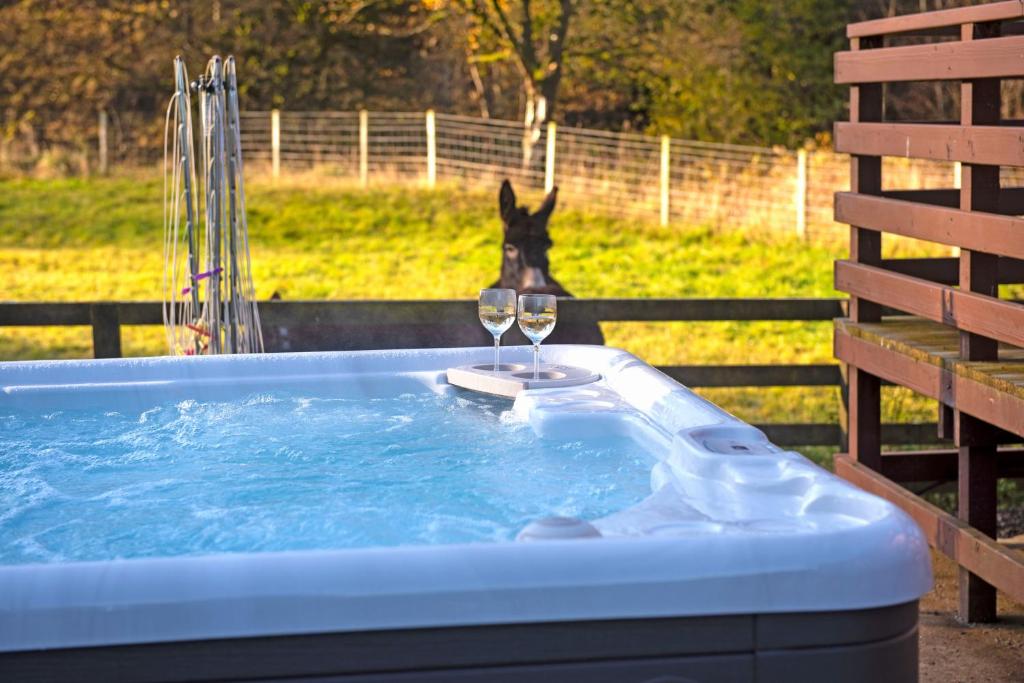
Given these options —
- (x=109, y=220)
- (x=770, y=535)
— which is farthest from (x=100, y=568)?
(x=109, y=220)

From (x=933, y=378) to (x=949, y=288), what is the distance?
0.24 m

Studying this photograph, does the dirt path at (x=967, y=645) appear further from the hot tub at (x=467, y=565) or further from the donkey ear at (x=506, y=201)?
the donkey ear at (x=506, y=201)

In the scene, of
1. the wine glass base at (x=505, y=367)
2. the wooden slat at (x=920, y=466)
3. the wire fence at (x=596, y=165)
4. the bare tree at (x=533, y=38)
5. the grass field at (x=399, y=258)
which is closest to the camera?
the wine glass base at (x=505, y=367)

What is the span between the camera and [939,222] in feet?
10.9

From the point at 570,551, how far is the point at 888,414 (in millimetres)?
4821

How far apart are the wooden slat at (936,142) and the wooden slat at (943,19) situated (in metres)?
0.26

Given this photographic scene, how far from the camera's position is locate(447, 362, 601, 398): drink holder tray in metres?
3.23

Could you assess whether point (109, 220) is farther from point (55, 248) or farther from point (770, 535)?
point (770, 535)

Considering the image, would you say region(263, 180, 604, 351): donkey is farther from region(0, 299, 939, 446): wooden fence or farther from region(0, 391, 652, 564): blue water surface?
region(0, 391, 652, 564): blue water surface

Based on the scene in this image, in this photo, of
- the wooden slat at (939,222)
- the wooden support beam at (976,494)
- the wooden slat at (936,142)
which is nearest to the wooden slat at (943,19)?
the wooden slat at (936,142)

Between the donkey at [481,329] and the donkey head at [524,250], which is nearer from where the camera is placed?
the donkey at [481,329]

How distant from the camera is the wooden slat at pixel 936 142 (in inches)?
118

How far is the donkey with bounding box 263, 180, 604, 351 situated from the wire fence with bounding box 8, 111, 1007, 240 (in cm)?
601

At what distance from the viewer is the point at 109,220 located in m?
11.0
